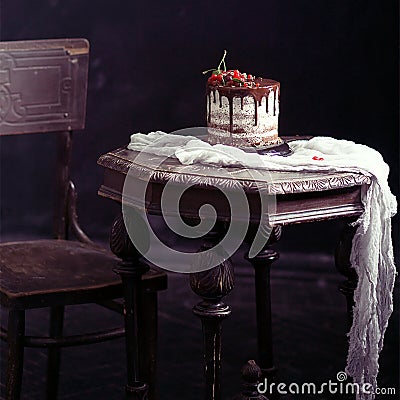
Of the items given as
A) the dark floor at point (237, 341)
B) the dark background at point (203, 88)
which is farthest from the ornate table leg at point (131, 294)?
the dark background at point (203, 88)

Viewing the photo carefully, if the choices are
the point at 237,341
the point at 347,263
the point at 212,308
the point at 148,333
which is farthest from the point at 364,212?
the point at 237,341

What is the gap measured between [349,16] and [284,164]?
6.40 ft

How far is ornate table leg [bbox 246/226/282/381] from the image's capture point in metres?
3.05

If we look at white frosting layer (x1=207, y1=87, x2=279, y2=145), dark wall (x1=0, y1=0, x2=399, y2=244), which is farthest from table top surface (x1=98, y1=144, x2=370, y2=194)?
dark wall (x1=0, y1=0, x2=399, y2=244)

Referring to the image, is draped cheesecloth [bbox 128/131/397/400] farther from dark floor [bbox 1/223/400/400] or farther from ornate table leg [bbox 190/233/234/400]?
dark floor [bbox 1/223/400/400]

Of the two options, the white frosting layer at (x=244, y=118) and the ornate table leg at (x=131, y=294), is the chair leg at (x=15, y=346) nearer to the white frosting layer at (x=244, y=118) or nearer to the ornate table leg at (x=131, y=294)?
the ornate table leg at (x=131, y=294)

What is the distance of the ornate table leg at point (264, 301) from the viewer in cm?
305

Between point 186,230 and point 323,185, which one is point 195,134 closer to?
point 186,230

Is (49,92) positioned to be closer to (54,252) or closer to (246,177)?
(54,252)

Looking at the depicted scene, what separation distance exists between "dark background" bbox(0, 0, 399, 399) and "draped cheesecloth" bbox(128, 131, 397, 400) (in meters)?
1.29

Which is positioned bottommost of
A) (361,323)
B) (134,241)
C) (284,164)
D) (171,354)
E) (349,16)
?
(171,354)

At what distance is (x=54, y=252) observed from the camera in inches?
124

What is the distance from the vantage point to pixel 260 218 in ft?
7.82

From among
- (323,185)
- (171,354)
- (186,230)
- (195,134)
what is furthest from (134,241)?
(171,354)
